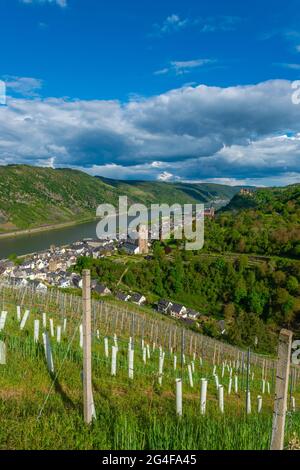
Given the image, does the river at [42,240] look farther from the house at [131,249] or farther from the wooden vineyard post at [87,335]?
the wooden vineyard post at [87,335]

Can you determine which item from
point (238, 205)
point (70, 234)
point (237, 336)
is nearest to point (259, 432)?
point (237, 336)

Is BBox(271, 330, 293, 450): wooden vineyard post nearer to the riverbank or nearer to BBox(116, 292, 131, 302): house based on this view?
BBox(116, 292, 131, 302): house

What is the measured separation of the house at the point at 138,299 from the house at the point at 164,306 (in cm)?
266

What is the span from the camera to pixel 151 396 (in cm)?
769

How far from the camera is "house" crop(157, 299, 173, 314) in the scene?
51.4m

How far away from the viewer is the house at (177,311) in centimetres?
4892

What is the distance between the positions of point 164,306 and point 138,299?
14.1 ft

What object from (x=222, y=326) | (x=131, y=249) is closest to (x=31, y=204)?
(x=131, y=249)

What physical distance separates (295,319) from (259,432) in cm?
4808

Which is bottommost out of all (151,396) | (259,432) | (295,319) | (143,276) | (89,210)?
(295,319)

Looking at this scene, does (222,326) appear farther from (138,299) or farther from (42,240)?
(42,240)

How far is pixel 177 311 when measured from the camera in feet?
163

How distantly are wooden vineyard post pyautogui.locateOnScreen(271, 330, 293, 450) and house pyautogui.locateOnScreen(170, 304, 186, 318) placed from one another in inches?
1792
